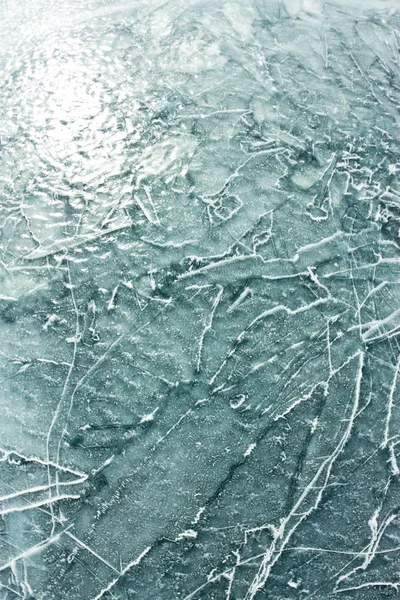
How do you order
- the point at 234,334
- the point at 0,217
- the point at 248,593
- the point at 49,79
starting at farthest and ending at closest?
1. the point at 49,79
2. the point at 0,217
3. the point at 234,334
4. the point at 248,593

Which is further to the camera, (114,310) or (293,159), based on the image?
(293,159)

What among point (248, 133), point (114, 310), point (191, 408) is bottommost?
point (191, 408)

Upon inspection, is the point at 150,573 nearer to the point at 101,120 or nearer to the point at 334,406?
the point at 334,406

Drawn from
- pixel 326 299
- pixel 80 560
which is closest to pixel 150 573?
pixel 80 560

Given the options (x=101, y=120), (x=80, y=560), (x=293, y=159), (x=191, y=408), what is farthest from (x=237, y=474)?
(x=101, y=120)

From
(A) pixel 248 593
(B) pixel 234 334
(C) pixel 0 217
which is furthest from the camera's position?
(C) pixel 0 217

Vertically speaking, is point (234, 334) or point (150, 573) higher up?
point (234, 334)

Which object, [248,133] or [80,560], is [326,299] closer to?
[248,133]
